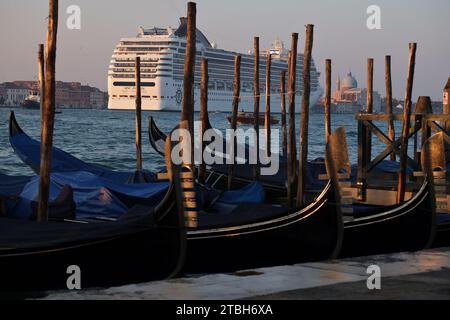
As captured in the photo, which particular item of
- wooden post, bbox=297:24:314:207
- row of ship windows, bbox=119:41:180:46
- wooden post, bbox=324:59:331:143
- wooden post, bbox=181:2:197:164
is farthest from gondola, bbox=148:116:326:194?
row of ship windows, bbox=119:41:180:46

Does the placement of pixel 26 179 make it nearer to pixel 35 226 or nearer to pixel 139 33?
pixel 35 226

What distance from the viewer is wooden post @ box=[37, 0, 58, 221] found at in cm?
1107

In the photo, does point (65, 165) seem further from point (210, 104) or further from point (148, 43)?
point (148, 43)

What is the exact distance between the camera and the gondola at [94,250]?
8984 mm

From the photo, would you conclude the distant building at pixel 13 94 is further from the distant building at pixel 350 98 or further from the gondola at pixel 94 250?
the gondola at pixel 94 250

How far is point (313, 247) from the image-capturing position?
1089 cm

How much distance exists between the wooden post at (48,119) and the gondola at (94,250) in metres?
1.64

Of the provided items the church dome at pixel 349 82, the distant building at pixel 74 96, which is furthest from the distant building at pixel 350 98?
the distant building at pixel 74 96

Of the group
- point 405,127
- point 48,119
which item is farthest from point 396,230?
point 48,119

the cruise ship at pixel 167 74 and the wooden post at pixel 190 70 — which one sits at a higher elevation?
the cruise ship at pixel 167 74

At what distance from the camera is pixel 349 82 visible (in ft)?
627

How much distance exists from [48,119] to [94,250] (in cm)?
262

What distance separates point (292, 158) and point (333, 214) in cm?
716
